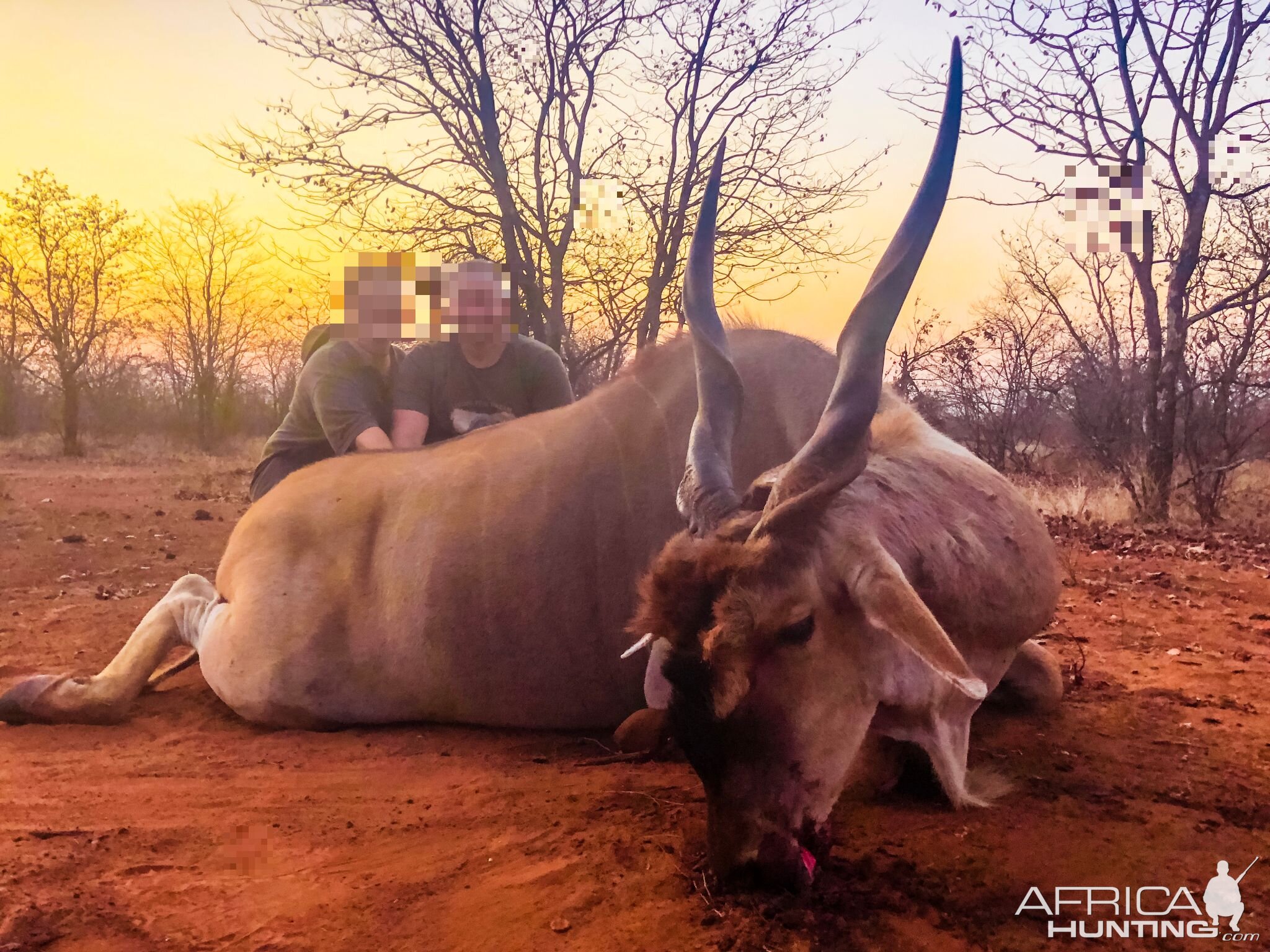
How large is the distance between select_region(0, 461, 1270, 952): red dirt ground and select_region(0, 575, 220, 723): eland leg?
11cm

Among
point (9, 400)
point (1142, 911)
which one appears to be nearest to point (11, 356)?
point (9, 400)

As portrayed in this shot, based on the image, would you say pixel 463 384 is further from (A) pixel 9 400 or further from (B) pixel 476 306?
(A) pixel 9 400

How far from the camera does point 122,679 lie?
351 cm

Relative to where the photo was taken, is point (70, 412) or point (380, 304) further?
point (70, 412)

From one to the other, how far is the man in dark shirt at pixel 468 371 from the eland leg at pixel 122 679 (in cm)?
126

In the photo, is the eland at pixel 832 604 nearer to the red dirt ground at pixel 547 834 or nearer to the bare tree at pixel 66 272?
the red dirt ground at pixel 547 834

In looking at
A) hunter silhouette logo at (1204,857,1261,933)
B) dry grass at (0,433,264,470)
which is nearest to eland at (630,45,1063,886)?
hunter silhouette logo at (1204,857,1261,933)

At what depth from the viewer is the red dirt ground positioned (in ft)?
6.06

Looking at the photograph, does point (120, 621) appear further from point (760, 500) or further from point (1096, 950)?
point (1096, 950)

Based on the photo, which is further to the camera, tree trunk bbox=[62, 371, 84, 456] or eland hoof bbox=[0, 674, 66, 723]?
tree trunk bbox=[62, 371, 84, 456]

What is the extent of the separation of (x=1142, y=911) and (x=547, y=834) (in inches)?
54.0

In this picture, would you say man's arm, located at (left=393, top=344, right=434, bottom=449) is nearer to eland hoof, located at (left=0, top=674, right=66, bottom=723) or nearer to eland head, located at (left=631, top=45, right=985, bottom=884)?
eland hoof, located at (left=0, top=674, right=66, bottom=723)

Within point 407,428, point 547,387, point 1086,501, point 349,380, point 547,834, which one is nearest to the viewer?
point 547,834

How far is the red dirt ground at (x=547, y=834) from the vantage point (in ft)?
6.06
